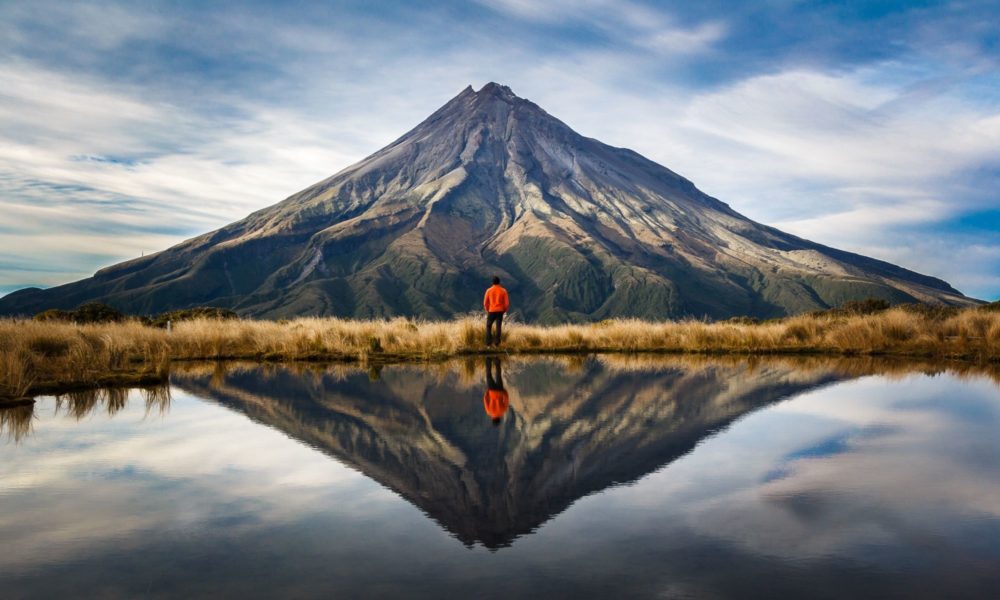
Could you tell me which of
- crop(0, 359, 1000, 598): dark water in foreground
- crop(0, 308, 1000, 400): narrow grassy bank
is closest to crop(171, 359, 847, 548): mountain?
crop(0, 359, 1000, 598): dark water in foreground

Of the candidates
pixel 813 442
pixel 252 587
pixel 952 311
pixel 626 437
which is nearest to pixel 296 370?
pixel 626 437

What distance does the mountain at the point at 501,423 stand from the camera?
18.0 feet

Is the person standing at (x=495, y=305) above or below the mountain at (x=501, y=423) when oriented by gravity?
above

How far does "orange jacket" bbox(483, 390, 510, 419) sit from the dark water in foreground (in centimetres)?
12

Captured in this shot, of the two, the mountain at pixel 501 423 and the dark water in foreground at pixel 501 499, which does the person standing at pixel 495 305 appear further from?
the dark water in foreground at pixel 501 499

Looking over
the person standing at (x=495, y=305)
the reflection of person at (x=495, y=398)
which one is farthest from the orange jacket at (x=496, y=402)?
the person standing at (x=495, y=305)

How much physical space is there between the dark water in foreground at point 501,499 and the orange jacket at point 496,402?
12cm

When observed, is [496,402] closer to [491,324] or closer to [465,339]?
[491,324]

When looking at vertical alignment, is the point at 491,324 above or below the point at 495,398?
above

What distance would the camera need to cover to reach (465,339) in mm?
21422

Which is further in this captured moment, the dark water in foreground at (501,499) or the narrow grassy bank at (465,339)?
the narrow grassy bank at (465,339)

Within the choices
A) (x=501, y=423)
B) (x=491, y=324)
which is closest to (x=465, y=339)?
(x=491, y=324)

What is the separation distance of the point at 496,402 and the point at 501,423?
1775 millimetres

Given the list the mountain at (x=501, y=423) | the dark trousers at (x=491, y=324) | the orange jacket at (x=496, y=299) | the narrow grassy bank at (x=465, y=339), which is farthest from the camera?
the dark trousers at (x=491, y=324)
